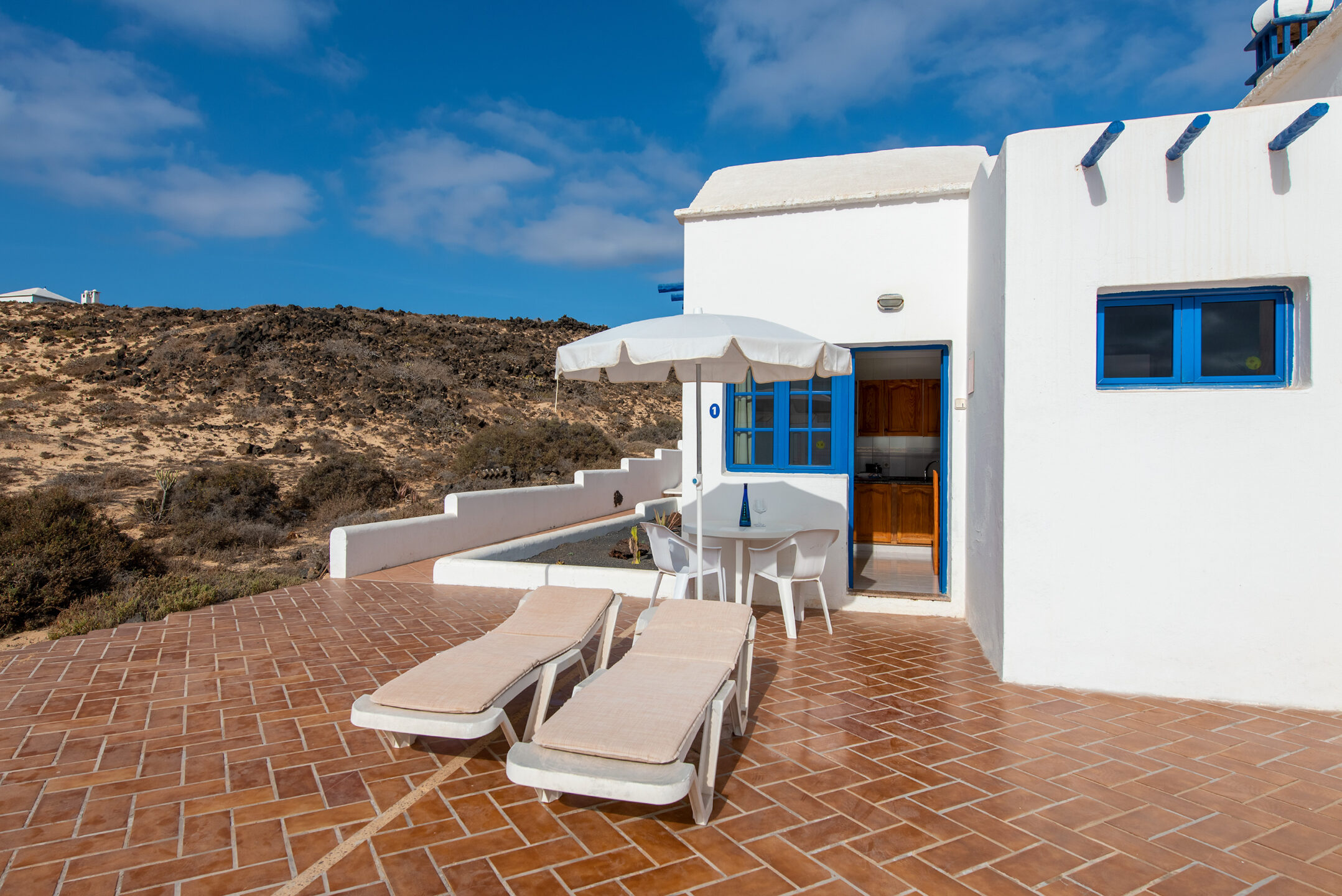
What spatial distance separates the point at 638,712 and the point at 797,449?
13.7ft

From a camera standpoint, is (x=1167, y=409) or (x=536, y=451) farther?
(x=536, y=451)

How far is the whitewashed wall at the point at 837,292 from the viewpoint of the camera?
6391 millimetres

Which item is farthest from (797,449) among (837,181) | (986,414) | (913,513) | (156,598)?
(156,598)

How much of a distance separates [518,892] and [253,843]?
3.55 ft

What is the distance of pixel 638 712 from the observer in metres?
3.07

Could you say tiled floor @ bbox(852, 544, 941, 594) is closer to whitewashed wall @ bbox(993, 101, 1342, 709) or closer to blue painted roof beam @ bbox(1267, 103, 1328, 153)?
whitewashed wall @ bbox(993, 101, 1342, 709)

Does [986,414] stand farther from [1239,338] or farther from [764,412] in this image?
[764,412]

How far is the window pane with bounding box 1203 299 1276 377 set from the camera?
4.47 metres

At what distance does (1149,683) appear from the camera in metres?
4.51

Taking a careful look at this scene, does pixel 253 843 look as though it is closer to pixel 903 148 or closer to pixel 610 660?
pixel 610 660

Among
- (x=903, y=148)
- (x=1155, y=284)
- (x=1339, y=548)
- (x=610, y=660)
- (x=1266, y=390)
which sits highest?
(x=903, y=148)

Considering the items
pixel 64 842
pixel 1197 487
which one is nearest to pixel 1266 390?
pixel 1197 487

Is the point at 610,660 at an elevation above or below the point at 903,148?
below

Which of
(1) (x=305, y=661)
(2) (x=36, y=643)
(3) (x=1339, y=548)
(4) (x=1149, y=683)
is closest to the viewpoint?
(3) (x=1339, y=548)
